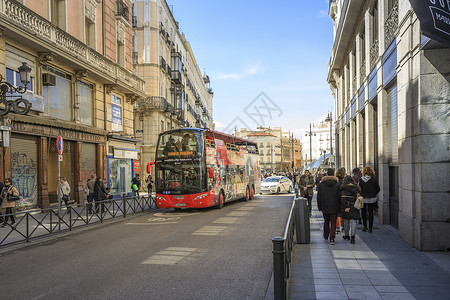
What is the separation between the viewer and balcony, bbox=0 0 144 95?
48.5 ft

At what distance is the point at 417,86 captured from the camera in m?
8.14

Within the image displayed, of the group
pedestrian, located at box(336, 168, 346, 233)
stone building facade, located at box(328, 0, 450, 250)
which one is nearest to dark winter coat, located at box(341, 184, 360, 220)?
pedestrian, located at box(336, 168, 346, 233)

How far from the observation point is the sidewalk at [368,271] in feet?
17.9

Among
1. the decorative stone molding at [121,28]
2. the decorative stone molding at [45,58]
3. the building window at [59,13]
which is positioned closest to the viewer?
the decorative stone molding at [45,58]

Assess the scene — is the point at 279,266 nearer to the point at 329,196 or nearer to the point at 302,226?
the point at 302,226

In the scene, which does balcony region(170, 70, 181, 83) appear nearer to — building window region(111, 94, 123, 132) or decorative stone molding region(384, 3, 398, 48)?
building window region(111, 94, 123, 132)

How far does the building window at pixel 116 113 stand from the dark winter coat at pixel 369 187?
1733cm

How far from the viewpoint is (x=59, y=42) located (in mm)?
18125

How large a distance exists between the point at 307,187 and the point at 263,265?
845 cm

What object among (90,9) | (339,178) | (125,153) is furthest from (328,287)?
(125,153)

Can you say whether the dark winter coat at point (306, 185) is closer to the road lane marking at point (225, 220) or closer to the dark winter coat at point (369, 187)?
the road lane marking at point (225, 220)

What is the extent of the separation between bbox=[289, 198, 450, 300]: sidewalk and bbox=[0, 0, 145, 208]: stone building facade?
39.9 feet

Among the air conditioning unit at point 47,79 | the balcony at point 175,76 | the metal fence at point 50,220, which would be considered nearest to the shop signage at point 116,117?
the air conditioning unit at point 47,79

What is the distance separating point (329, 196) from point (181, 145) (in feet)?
30.8
